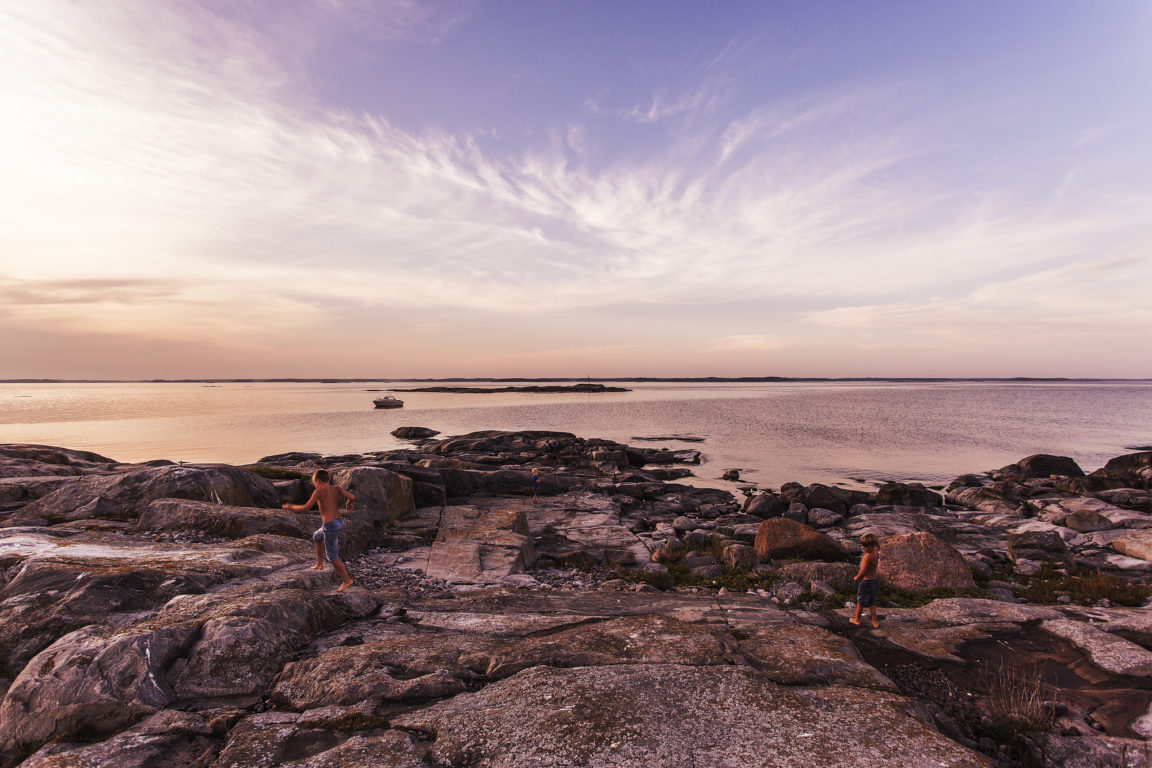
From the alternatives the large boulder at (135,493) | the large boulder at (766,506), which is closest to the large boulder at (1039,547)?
the large boulder at (766,506)

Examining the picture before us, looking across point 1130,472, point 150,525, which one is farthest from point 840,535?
point 1130,472

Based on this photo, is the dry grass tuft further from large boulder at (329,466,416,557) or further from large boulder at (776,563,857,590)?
large boulder at (329,466,416,557)

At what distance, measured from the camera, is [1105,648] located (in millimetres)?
8797

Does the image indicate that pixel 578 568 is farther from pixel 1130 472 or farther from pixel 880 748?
pixel 1130 472

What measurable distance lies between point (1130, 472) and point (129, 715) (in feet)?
166

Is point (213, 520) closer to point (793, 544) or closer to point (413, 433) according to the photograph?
point (793, 544)

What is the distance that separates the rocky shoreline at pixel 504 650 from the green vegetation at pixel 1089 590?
0.09 meters

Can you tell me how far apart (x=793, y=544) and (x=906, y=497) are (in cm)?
1522

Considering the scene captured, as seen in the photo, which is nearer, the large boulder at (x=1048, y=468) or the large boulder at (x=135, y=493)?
the large boulder at (x=135, y=493)

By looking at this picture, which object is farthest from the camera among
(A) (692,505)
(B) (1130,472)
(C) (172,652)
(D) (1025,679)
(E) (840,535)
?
(B) (1130,472)

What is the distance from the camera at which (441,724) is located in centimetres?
559

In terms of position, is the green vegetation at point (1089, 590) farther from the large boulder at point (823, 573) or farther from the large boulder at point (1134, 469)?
the large boulder at point (1134, 469)

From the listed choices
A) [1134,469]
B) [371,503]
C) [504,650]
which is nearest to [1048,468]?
[1134,469]

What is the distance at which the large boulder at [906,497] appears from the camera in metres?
27.8
